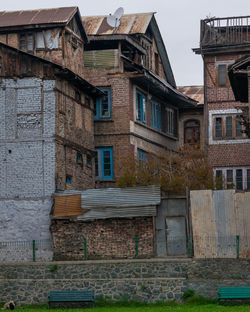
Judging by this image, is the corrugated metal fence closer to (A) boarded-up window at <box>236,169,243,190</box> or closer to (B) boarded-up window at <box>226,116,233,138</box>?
(A) boarded-up window at <box>236,169,243,190</box>

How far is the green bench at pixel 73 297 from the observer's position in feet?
110

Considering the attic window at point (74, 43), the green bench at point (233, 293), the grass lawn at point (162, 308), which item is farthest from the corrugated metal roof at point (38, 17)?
the green bench at point (233, 293)

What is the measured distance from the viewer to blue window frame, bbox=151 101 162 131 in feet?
169

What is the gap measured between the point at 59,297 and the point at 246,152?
17519 mm

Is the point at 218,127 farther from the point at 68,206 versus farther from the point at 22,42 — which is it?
the point at 68,206

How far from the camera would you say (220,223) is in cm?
3628

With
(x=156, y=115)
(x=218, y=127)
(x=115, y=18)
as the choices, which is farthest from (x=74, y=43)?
(x=218, y=127)

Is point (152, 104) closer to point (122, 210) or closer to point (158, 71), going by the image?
point (158, 71)

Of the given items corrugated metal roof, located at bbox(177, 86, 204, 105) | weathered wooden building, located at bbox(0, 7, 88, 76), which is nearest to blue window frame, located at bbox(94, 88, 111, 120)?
weathered wooden building, located at bbox(0, 7, 88, 76)

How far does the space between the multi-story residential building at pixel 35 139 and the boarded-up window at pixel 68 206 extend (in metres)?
0.56

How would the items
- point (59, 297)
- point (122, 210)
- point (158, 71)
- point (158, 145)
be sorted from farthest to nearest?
point (158, 71) → point (158, 145) → point (122, 210) → point (59, 297)

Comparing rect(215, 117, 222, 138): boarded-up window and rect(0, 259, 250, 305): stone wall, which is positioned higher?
rect(215, 117, 222, 138): boarded-up window

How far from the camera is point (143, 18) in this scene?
173 ft

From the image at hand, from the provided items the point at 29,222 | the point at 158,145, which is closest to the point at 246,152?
the point at 158,145
